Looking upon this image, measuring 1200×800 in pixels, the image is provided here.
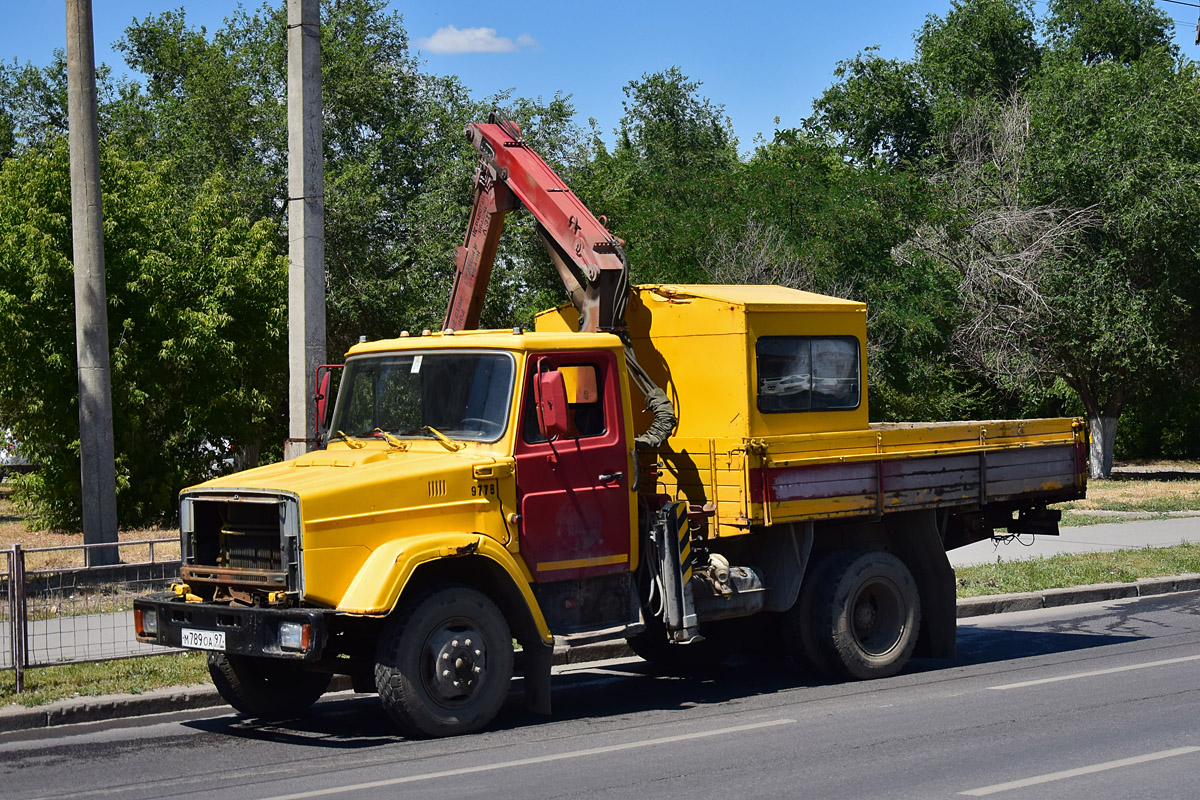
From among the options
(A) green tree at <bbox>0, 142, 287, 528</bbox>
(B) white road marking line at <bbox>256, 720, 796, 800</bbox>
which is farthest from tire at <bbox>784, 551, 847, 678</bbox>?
(A) green tree at <bbox>0, 142, 287, 528</bbox>

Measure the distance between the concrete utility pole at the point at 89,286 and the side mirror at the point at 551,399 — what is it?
815 cm

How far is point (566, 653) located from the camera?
11.6 metres

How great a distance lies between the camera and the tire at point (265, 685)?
357 inches

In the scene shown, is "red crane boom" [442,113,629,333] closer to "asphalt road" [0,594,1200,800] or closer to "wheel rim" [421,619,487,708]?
"wheel rim" [421,619,487,708]

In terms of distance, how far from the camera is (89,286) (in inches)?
592

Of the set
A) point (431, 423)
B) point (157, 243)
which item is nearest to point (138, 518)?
point (157, 243)

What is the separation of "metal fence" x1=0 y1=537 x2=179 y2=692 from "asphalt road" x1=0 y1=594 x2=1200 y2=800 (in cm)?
140

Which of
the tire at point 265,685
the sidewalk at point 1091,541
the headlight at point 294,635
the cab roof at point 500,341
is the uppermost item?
the cab roof at point 500,341

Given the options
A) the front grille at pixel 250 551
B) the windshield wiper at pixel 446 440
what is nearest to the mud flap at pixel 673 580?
the windshield wiper at pixel 446 440

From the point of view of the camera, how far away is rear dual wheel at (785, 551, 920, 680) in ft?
33.8

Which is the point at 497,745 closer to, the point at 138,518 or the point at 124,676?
the point at 124,676

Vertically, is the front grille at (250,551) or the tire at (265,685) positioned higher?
the front grille at (250,551)

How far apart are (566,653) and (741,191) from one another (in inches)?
700

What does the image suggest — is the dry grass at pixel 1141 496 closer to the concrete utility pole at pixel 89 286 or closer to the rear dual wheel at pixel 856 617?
the rear dual wheel at pixel 856 617
